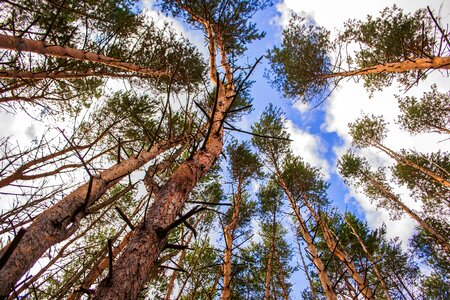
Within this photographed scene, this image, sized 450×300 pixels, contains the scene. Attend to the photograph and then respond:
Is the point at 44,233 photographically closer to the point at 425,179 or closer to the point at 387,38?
the point at 387,38

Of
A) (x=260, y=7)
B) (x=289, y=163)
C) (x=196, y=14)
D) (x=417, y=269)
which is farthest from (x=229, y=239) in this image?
(x=417, y=269)

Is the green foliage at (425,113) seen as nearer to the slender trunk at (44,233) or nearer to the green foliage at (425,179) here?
the green foliage at (425,179)

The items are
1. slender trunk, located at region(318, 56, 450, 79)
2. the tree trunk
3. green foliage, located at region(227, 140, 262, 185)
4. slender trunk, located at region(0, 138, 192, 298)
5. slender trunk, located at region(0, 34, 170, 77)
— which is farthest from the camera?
green foliage, located at region(227, 140, 262, 185)

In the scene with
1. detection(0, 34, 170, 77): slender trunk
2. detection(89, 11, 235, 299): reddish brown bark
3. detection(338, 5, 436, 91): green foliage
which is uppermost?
detection(338, 5, 436, 91): green foliage

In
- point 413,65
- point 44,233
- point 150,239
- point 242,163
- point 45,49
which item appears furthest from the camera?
point 242,163

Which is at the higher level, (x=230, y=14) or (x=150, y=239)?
(x=230, y=14)

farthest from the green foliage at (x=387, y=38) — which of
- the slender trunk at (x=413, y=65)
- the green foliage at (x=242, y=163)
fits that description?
the green foliage at (x=242, y=163)

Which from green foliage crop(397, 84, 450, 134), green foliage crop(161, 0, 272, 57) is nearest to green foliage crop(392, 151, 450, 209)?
green foliage crop(397, 84, 450, 134)

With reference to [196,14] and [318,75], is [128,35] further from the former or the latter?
[318,75]

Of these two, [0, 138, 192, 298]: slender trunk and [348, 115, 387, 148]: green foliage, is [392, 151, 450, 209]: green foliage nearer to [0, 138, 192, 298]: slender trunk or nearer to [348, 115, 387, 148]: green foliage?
[348, 115, 387, 148]: green foliage

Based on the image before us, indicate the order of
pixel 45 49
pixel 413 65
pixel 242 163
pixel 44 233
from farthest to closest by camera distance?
pixel 242 163, pixel 413 65, pixel 45 49, pixel 44 233

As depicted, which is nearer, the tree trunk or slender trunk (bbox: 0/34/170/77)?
the tree trunk

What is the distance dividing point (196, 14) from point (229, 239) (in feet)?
21.5

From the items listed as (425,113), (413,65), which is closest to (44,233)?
(413,65)
